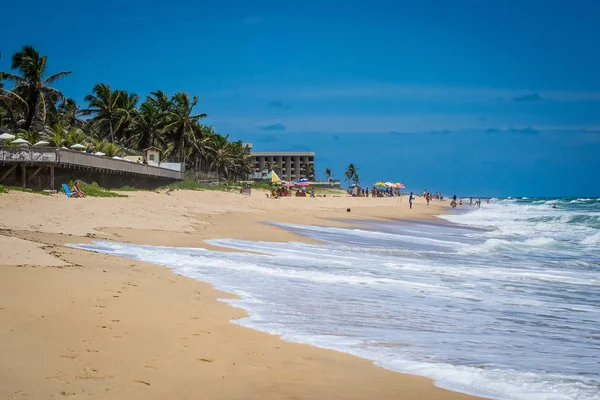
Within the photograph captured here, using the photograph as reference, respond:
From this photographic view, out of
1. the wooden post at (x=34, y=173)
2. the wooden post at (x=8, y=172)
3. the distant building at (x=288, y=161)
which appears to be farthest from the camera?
the distant building at (x=288, y=161)

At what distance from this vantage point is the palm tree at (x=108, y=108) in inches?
2394

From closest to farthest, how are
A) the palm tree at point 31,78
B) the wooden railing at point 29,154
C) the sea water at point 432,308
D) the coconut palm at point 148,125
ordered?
1. the sea water at point 432,308
2. the wooden railing at point 29,154
3. the palm tree at point 31,78
4. the coconut palm at point 148,125

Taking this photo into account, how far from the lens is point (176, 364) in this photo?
4793 millimetres

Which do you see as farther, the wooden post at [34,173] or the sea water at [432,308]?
the wooden post at [34,173]

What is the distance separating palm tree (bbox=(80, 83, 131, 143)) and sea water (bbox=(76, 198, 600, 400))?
4950 cm

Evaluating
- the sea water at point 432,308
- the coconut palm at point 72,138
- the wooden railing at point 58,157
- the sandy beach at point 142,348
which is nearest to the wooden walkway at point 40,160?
the wooden railing at point 58,157

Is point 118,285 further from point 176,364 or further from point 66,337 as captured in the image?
point 176,364

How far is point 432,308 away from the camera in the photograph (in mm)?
8250

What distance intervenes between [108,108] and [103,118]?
1.62 metres

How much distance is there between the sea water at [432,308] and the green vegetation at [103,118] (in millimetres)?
31889

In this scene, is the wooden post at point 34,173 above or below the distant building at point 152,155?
below

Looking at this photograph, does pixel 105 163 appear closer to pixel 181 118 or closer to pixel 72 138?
pixel 72 138

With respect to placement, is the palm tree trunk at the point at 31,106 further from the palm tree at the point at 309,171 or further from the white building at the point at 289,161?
the white building at the point at 289,161

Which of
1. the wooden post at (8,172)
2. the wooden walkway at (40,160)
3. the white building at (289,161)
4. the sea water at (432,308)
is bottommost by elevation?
the sea water at (432,308)
